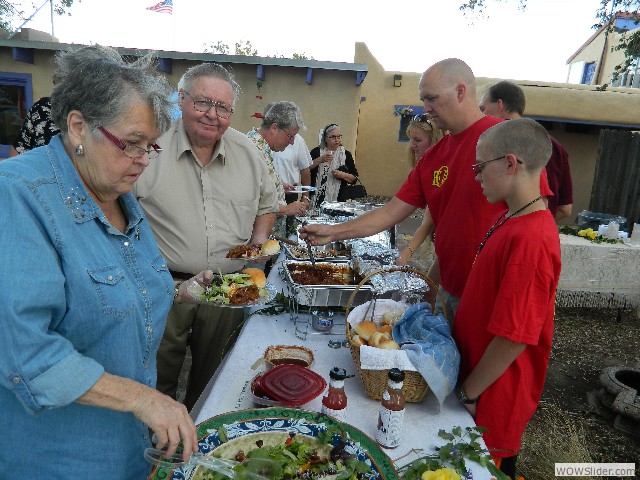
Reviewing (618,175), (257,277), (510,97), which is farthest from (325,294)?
(618,175)

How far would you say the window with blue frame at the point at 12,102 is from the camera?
28.9ft

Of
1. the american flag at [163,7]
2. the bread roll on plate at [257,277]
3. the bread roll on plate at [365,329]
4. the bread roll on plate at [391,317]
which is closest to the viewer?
the bread roll on plate at [365,329]

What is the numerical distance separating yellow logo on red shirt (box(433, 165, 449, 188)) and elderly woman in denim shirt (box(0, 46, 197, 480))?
164 cm

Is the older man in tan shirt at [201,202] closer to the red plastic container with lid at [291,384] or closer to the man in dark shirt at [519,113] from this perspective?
the red plastic container with lid at [291,384]

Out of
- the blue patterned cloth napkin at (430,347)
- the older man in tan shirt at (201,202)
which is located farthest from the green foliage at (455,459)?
the older man in tan shirt at (201,202)

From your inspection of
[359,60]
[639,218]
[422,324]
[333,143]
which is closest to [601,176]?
[639,218]

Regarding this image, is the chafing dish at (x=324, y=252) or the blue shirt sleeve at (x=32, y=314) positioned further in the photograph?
the chafing dish at (x=324, y=252)

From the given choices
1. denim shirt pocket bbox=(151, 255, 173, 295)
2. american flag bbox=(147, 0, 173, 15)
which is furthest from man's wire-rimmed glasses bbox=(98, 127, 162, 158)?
american flag bbox=(147, 0, 173, 15)

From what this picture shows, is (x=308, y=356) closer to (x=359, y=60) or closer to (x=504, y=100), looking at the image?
(x=504, y=100)

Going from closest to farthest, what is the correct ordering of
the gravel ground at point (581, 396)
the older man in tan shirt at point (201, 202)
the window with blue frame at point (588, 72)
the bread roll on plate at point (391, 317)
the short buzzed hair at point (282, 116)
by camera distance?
1. the bread roll on plate at point (391, 317)
2. the older man in tan shirt at point (201, 202)
3. the gravel ground at point (581, 396)
4. the short buzzed hair at point (282, 116)
5. the window with blue frame at point (588, 72)

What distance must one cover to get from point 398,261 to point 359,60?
33.8 feet

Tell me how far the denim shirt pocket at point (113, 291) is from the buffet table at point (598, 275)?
5274mm

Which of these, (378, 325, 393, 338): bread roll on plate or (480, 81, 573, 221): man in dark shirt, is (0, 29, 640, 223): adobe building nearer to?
(480, 81, 573, 221): man in dark shirt

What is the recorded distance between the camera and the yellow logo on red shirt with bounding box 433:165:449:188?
246 centimetres
